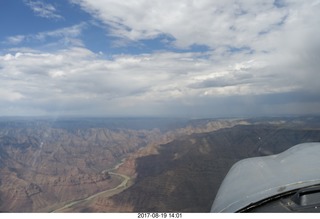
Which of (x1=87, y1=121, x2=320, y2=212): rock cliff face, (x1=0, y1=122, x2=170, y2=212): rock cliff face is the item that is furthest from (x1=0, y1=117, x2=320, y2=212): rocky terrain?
(x1=0, y1=122, x2=170, y2=212): rock cliff face

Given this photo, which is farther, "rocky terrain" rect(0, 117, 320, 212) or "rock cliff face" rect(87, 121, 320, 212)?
"rocky terrain" rect(0, 117, 320, 212)

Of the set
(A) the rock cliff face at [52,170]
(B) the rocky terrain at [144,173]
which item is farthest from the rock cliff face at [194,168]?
(A) the rock cliff face at [52,170]

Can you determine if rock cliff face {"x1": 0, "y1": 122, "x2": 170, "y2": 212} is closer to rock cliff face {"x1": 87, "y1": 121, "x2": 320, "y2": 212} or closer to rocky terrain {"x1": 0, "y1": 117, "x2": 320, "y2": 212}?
rocky terrain {"x1": 0, "y1": 117, "x2": 320, "y2": 212}

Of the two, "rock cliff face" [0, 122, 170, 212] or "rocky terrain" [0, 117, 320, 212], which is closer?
"rocky terrain" [0, 117, 320, 212]

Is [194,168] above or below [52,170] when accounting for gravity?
below

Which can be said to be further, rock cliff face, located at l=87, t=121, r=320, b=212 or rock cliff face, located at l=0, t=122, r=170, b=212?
rock cliff face, located at l=0, t=122, r=170, b=212

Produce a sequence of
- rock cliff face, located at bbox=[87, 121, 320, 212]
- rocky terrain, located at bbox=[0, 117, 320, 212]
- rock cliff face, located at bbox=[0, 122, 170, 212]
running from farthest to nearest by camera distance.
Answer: rock cliff face, located at bbox=[0, 122, 170, 212] < rocky terrain, located at bbox=[0, 117, 320, 212] < rock cliff face, located at bbox=[87, 121, 320, 212]

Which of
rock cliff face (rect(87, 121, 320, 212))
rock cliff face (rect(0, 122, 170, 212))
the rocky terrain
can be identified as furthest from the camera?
rock cliff face (rect(0, 122, 170, 212))

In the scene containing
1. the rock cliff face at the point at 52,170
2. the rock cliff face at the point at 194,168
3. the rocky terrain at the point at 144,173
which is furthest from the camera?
the rock cliff face at the point at 52,170

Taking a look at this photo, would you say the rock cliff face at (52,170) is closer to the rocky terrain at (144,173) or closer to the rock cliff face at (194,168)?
the rocky terrain at (144,173)

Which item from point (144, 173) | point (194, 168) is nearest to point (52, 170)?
point (144, 173)

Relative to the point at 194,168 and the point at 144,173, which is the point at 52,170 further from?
the point at 194,168
